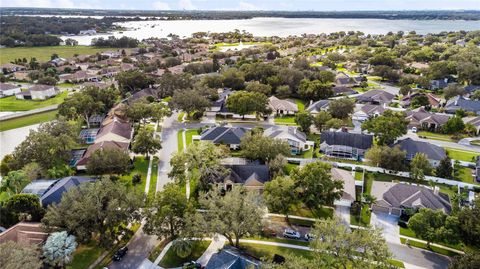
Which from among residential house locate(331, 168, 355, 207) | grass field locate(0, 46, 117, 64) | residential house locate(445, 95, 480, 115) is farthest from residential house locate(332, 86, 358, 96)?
grass field locate(0, 46, 117, 64)

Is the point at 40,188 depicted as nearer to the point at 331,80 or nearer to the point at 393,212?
the point at 393,212

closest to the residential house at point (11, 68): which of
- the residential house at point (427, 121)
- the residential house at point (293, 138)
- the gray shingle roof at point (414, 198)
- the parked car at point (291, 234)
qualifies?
the residential house at point (293, 138)

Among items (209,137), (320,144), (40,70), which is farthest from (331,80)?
(40,70)

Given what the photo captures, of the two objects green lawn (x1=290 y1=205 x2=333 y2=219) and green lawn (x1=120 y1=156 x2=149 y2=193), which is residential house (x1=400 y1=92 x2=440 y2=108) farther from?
green lawn (x1=120 y1=156 x2=149 y2=193)

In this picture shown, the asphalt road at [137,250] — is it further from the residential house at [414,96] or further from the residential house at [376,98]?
the residential house at [414,96]

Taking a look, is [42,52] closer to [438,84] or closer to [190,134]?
[190,134]

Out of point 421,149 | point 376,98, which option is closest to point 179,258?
point 421,149
